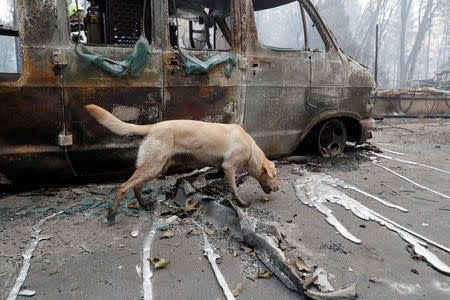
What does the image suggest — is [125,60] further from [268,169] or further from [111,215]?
[268,169]

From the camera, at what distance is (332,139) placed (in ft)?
19.2

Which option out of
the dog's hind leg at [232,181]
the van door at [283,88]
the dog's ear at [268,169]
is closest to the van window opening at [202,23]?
the van door at [283,88]

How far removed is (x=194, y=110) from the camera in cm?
418

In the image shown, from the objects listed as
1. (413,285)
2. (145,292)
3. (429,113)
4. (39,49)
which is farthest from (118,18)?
(429,113)

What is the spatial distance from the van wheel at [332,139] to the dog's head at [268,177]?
2.33 meters

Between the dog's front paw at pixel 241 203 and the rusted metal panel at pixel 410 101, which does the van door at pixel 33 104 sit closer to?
the dog's front paw at pixel 241 203

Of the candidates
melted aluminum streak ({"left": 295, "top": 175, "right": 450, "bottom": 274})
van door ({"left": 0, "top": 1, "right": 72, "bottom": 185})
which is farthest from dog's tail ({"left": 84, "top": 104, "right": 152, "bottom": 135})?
melted aluminum streak ({"left": 295, "top": 175, "right": 450, "bottom": 274})

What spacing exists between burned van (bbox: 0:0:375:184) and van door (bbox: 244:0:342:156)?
2 cm

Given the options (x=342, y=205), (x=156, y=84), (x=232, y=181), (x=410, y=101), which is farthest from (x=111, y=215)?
(x=410, y=101)

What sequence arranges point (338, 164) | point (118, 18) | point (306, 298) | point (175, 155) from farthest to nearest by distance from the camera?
point (338, 164), point (118, 18), point (175, 155), point (306, 298)

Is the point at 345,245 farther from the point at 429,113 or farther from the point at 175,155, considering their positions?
the point at 429,113

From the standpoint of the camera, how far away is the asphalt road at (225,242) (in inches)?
82.7

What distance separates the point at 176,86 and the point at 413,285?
10.8 feet

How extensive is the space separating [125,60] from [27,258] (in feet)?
7.85
